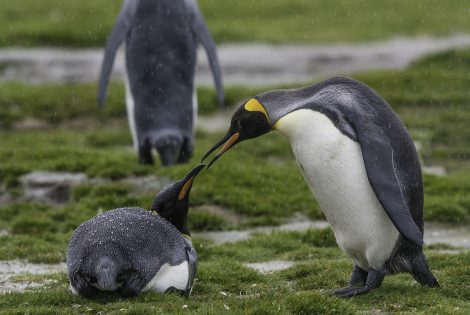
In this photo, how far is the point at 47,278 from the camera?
6.58 metres

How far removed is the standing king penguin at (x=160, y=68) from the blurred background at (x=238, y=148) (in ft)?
1.31

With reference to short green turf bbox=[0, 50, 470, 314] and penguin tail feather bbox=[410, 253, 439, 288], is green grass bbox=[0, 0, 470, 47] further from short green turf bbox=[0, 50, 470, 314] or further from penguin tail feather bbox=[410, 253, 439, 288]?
penguin tail feather bbox=[410, 253, 439, 288]

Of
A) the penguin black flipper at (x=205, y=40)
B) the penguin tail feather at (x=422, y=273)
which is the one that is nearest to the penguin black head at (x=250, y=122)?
the penguin tail feather at (x=422, y=273)

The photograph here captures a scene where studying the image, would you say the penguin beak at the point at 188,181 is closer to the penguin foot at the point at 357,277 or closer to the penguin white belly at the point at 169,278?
the penguin white belly at the point at 169,278

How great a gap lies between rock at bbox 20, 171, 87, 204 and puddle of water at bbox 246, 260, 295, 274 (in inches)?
129

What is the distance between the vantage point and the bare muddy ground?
692 inches

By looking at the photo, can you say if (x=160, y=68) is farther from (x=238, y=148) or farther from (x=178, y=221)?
(x=178, y=221)

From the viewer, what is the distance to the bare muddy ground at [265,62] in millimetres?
17578

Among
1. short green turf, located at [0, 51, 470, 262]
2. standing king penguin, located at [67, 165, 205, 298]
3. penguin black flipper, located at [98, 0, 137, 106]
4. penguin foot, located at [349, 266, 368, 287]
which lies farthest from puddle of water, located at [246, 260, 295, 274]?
penguin black flipper, located at [98, 0, 137, 106]

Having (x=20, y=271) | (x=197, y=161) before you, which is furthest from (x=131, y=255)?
(x=197, y=161)

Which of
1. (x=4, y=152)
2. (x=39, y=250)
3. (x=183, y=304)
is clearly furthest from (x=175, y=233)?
(x=4, y=152)

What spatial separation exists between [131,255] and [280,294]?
0.99 meters

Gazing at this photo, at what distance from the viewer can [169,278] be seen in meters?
5.62

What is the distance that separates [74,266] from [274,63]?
13264 mm
